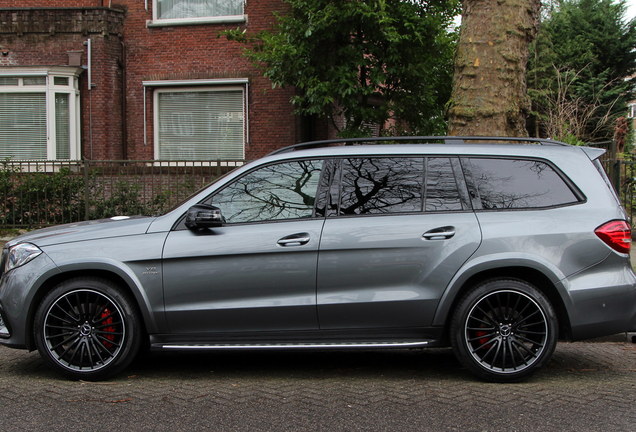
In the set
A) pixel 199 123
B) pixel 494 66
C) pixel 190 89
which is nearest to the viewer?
pixel 494 66

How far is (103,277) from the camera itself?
15.5 feet

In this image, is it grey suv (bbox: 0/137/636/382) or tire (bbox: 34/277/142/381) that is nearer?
grey suv (bbox: 0/137/636/382)

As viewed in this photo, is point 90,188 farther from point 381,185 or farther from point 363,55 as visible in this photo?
point 381,185

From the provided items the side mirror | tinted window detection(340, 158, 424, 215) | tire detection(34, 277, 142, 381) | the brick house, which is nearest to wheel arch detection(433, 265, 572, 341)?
tinted window detection(340, 158, 424, 215)

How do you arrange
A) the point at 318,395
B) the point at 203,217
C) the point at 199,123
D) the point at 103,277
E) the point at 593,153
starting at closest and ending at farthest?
the point at 318,395 < the point at 203,217 < the point at 103,277 < the point at 593,153 < the point at 199,123

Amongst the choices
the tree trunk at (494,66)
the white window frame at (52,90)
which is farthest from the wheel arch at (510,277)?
the white window frame at (52,90)

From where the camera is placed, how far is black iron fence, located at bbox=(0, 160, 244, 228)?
12.1 m

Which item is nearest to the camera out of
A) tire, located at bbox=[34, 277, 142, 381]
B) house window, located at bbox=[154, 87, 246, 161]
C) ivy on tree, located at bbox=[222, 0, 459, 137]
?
tire, located at bbox=[34, 277, 142, 381]

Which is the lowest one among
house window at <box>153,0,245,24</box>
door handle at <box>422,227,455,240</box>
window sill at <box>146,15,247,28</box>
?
door handle at <box>422,227,455,240</box>

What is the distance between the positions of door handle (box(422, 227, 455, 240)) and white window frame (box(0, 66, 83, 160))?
13868 millimetres

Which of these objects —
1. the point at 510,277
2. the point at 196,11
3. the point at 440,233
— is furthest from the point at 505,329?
the point at 196,11

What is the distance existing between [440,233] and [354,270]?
2.22 ft

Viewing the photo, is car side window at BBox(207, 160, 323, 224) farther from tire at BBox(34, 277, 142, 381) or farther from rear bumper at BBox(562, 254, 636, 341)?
rear bumper at BBox(562, 254, 636, 341)

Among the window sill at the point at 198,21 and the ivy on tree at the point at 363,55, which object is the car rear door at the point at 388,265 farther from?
the window sill at the point at 198,21
